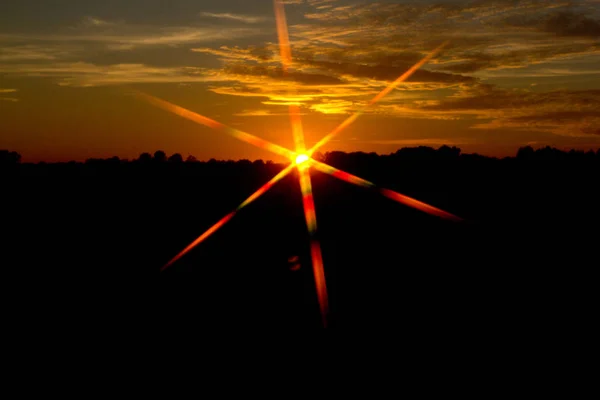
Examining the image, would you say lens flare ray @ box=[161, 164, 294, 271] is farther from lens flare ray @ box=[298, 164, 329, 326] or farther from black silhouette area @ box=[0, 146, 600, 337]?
lens flare ray @ box=[298, 164, 329, 326]

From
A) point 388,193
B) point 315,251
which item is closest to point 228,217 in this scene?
point 315,251

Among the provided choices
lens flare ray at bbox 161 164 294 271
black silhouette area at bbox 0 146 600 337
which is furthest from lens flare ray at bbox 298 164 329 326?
lens flare ray at bbox 161 164 294 271

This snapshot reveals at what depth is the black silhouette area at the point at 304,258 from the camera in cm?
1223

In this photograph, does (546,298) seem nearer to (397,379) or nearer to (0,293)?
(397,379)

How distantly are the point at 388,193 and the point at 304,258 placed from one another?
21989 mm

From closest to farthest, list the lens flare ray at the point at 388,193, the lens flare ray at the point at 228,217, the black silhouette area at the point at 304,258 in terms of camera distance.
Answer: the black silhouette area at the point at 304,258 → the lens flare ray at the point at 228,217 → the lens flare ray at the point at 388,193

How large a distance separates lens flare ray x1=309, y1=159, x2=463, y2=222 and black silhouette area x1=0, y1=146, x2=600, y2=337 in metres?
0.78

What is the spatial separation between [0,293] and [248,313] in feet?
18.7

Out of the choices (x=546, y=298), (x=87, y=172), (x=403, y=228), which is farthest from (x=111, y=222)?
(x=87, y=172)

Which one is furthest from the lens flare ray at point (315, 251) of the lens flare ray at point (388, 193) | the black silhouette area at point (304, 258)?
the lens flare ray at point (388, 193)

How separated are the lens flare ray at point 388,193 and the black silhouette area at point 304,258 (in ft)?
2.57

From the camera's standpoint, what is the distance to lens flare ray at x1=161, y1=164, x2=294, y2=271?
747 inches

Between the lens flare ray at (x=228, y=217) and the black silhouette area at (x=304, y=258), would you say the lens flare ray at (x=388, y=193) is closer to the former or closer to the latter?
the black silhouette area at (x=304, y=258)

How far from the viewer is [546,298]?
13.4 m
